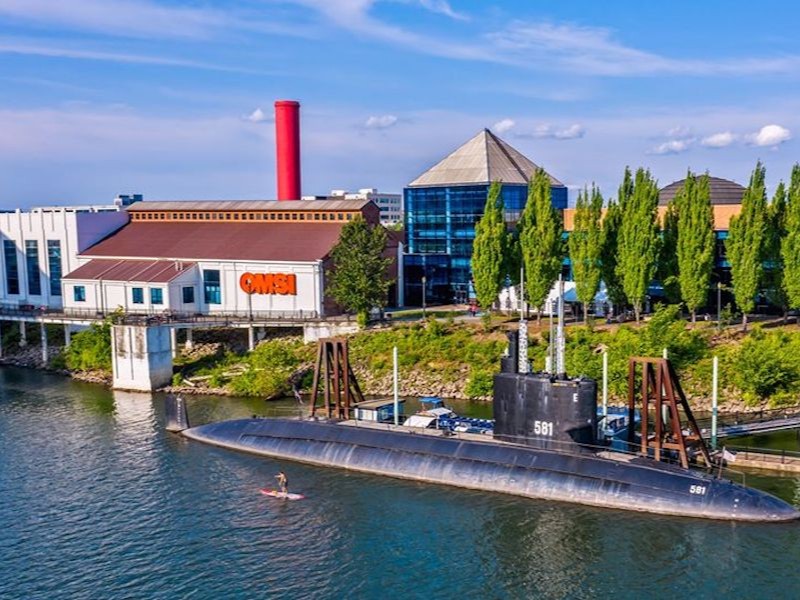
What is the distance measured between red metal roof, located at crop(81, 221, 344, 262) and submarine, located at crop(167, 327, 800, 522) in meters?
32.6

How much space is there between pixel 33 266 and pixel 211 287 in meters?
23.1

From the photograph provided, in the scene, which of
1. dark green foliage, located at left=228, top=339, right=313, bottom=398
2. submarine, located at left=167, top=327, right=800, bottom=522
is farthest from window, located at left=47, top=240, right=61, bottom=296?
submarine, located at left=167, top=327, right=800, bottom=522

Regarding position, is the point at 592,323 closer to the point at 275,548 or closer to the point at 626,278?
the point at 626,278

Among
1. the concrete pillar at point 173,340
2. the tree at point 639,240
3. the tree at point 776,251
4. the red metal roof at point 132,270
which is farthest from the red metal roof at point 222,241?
the tree at point 776,251

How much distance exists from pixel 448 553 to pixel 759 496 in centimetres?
1295

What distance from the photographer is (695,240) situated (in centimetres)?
6022

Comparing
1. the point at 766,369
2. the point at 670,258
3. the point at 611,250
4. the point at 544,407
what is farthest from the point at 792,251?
the point at 544,407

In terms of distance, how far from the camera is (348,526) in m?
34.8

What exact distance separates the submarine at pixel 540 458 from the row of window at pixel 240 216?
37495 millimetres

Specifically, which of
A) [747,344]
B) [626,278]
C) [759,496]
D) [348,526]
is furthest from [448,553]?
[626,278]

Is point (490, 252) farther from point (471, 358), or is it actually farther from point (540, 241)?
point (471, 358)

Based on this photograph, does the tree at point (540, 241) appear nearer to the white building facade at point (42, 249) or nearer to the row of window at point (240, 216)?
the row of window at point (240, 216)

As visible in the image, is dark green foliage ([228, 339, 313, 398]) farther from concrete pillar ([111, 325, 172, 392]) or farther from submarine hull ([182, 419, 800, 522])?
submarine hull ([182, 419, 800, 522])

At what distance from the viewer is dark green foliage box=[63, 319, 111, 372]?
229 feet
